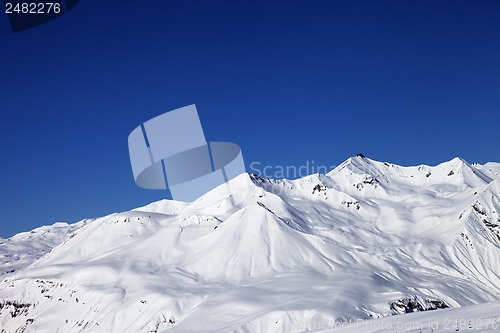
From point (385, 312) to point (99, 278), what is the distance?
12653cm

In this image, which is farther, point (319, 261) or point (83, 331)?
point (319, 261)

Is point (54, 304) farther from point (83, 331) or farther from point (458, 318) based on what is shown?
point (458, 318)

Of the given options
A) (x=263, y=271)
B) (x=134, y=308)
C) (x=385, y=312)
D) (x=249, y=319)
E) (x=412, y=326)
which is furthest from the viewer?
(x=263, y=271)

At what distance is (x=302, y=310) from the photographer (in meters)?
119

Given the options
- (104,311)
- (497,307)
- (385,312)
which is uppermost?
(497,307)

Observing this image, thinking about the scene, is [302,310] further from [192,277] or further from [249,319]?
[192,277]

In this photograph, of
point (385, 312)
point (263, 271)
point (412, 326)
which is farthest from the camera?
point (263, 271)

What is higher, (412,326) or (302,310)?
(412,326)

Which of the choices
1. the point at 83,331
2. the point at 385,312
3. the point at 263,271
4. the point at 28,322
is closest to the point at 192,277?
the point at 263,271

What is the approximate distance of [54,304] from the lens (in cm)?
19062

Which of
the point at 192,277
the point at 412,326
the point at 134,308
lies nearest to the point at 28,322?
the point at 134,308

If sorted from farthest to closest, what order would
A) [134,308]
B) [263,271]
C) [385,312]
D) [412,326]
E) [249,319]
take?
[263,271] → [134,308] → [385,312] → [249,319] → [412,326]

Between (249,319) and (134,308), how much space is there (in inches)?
2573

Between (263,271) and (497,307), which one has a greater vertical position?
(497,307)
